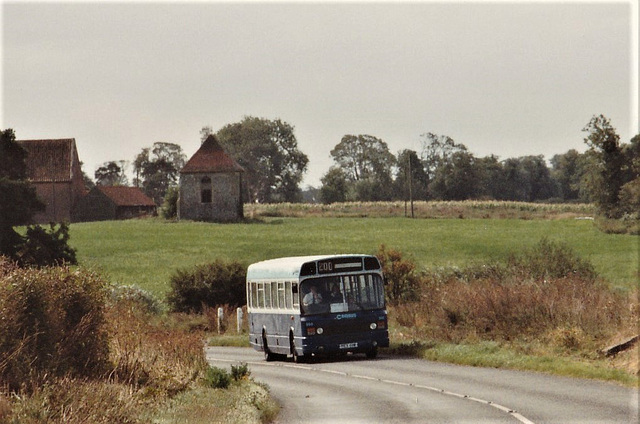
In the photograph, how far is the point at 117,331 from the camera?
24547 millimetres

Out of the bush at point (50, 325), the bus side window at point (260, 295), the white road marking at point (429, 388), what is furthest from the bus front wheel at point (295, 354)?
the bush at point (50, 325)

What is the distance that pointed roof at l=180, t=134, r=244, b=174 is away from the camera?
126375 mm

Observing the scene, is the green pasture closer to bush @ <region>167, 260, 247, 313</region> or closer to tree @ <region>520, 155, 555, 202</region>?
bush @ <region>167, 260, 247, 313</region>

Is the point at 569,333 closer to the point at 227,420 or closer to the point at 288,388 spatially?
the point at 288,388

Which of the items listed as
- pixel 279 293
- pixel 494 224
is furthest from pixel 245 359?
pixel 494 224

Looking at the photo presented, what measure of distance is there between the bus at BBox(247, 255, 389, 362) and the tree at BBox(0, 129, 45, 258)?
34.7 m

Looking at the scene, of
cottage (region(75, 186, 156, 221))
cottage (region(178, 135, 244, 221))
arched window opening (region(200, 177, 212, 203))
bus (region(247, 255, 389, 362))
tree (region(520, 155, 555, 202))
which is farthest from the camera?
tree (region(520, 155, 555, 202))

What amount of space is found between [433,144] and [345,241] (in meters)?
80.2

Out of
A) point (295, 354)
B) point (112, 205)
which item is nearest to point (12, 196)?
point (295, 354)

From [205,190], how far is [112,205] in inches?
643

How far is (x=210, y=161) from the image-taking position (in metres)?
129

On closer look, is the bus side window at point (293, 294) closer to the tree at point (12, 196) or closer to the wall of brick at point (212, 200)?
the tree at point (12, 196)

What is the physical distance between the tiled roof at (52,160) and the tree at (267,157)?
4653 cm

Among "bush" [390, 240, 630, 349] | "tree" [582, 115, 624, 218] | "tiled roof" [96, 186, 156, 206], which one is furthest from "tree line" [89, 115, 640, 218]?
"bush" [390, 240, 630, 349]
